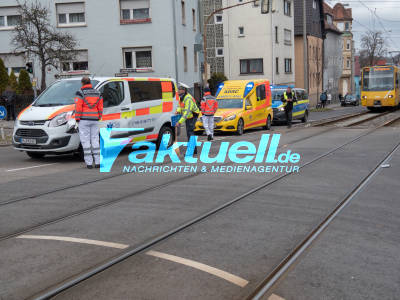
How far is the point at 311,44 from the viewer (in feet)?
205

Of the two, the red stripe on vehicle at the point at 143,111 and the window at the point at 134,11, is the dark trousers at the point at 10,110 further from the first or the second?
the red stripe on vehicle at the point at 143,111

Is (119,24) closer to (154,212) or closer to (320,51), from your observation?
(154,212)

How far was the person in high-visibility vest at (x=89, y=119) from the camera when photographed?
1120 centimetres

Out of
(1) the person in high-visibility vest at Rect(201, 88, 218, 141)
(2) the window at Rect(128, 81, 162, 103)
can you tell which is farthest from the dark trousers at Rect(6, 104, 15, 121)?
(2) the window at Rect(128, 81, 162, 103)

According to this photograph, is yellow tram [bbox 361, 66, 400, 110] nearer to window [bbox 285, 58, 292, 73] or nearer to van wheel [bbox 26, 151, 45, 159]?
window [bbox 285, 58, 292, 73]

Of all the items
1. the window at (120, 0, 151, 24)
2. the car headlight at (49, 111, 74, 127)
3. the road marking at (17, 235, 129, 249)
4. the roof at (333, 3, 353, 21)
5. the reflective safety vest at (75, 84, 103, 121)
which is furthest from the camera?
the roof at (333, 3, 353, 21)

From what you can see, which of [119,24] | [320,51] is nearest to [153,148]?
[119,24]

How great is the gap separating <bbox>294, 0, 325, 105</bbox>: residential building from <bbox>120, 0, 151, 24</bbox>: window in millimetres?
27525

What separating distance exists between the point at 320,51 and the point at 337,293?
6608 cm

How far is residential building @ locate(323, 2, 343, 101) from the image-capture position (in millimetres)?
72625

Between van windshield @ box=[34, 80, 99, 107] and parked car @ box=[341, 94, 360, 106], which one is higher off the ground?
van windshield @ box=[34, 80, 99, 107]

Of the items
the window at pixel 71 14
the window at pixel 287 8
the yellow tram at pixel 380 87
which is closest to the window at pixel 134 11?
the window at pixel 71 14

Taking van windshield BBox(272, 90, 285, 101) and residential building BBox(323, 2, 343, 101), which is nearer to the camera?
van windshield BBox(272, 90, 285, 101)

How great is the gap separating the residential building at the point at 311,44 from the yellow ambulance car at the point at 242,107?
115ft
